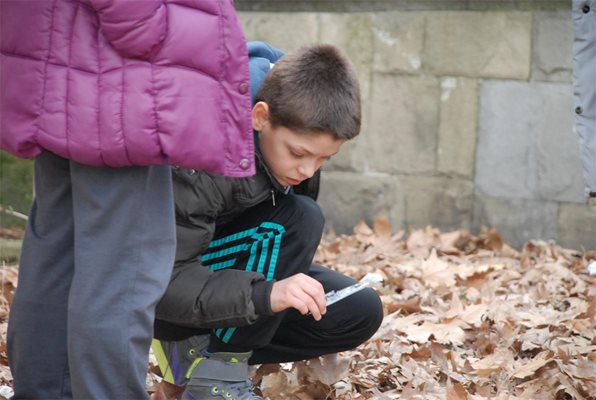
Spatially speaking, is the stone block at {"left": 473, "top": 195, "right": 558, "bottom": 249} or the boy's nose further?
the stone block at {"left": 473, "top": 195, "right": 558, "bottom": 249}

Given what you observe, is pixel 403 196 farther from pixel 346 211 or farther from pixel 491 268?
pixel 491 268

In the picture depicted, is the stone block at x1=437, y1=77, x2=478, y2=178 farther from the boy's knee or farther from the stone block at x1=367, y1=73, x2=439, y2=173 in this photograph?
the boy's knee

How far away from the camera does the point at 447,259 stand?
197 inches

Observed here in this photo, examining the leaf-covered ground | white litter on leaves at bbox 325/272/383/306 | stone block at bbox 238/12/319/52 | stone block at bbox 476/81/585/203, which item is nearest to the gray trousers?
white litter on leaves at bbox 325/272/383/306

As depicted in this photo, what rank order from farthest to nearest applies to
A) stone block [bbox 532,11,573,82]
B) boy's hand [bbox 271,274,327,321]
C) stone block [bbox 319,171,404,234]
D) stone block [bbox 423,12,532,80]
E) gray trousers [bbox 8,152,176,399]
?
stone block [bbox 319,171,404,234]
stone block [bbox 423,12,532,80]
stone block [bbox 532,11,573,82]
boy's hand [bbox 271,274,327,321]
gray trousers [bbox 8,152,176,399]

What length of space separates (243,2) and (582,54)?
326 centimetres

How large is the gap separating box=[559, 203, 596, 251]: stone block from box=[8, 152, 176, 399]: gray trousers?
350 centimetres

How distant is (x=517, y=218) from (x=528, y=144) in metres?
0.39

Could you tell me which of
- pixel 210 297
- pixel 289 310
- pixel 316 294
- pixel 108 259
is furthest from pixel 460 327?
pixel 108 259

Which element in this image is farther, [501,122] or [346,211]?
[346,211]

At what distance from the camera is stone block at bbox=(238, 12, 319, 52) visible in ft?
18.8

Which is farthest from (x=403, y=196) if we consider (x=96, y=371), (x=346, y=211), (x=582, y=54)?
(x=96, y=371)

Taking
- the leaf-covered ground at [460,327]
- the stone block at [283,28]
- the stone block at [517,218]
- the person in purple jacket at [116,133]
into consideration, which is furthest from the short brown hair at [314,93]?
the stone block at [283,28]

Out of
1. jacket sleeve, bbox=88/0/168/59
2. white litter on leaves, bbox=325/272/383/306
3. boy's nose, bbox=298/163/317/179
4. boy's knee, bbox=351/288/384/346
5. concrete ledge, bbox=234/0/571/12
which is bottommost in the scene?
boy's knee, bbox=351/288/384/346
